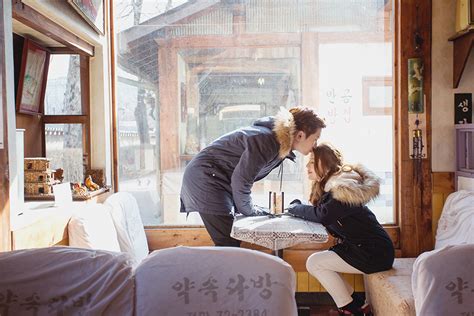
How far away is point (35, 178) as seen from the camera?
2719 millimetres

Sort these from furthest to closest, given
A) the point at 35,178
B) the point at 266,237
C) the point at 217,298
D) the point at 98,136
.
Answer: the point at 98,136
the point at 35,178
the point at 266,237
the point at 217,298

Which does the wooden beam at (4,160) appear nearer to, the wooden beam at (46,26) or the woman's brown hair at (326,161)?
the wooden beam at (46,26)

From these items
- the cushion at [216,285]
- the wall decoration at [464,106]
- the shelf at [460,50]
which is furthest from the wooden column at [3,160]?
the wall decoration at [464,106]

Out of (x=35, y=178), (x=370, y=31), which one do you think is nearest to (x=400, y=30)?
(x=370, y=31)

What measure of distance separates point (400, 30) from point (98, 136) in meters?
2.33

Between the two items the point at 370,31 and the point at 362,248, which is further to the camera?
the point at 370,31

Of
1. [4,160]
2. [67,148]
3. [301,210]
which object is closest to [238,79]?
[301,210]

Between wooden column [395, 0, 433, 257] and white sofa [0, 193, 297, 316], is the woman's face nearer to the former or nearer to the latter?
wooden column [395, 0, 433, 257]

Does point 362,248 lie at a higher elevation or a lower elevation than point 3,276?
lower

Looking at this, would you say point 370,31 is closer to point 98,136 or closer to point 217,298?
point 98,136

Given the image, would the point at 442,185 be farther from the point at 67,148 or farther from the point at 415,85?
the point at 67,148

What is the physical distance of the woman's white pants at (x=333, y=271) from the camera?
2.78m

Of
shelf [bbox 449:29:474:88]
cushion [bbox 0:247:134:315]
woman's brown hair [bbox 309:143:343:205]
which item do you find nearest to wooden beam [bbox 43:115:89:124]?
woman's brown hair [bbox 309:143:343:205]

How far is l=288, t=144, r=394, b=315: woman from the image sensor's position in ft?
8.79
